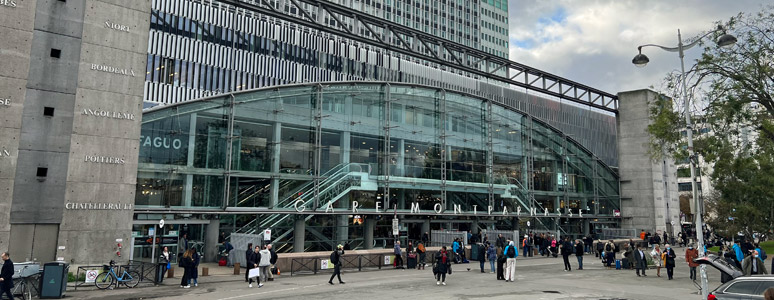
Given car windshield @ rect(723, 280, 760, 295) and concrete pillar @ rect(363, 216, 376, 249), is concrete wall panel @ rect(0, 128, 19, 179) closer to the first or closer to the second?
concrete pillar @ rect(363, 216, 376, 249)

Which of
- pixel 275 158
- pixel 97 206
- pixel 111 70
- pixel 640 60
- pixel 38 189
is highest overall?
pixel 640 60

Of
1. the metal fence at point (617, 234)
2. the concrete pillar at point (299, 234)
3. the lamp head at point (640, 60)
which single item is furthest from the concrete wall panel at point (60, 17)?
the metal fence at point (617, 234)

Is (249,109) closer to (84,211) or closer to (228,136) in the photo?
(228,136)

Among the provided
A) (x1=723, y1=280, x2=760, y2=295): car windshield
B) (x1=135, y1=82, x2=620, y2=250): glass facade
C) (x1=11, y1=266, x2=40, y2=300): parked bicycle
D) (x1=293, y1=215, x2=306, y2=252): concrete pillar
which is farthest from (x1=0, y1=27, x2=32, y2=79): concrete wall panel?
(x1=723, y1=280, x2=760, y2=295): car windshield

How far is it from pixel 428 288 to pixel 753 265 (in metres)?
12.4

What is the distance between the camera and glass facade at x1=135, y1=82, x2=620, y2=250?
1119 inches

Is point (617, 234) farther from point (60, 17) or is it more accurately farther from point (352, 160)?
point (60, 17)

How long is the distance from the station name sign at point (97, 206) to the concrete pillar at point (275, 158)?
397 inches

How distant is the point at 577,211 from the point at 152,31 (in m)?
52.5

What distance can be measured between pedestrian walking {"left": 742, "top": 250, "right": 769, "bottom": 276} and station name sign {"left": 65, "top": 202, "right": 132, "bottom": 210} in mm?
24991

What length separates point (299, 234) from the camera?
105 ft

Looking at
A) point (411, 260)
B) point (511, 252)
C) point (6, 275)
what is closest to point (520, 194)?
point (411, 260)

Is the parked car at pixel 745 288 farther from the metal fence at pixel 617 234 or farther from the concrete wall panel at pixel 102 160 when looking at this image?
the metal fence at pixel 617 234

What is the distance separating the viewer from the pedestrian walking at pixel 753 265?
18.6 meters
